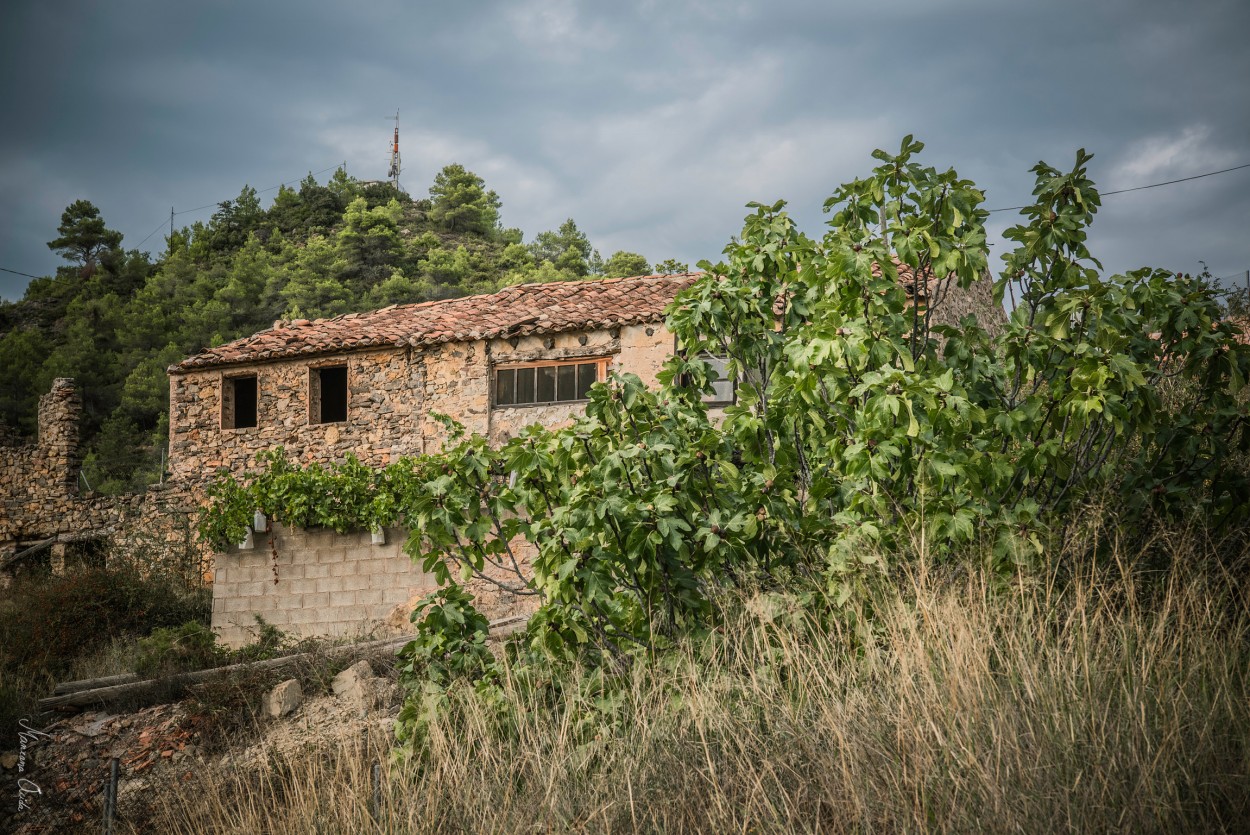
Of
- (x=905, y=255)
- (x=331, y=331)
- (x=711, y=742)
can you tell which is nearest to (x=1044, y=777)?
(x=711, y=742)

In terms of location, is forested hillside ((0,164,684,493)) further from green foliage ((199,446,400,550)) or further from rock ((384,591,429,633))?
rock ((384,591,429,633))

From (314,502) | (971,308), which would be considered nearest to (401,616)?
(314,502)

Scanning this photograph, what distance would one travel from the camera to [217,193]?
122 feet

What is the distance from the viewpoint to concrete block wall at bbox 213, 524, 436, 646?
1203cm

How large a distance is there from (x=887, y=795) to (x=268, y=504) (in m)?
10.9

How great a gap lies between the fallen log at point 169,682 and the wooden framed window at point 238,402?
6315 mm

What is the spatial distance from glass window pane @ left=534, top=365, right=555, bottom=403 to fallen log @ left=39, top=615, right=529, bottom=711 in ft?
13.0

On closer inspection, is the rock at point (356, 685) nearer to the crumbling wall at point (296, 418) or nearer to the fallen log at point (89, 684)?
the fallen log at point (89, 684)

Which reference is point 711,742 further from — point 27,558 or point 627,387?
point 27,558

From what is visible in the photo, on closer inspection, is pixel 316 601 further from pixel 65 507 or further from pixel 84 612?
pixel 65 507

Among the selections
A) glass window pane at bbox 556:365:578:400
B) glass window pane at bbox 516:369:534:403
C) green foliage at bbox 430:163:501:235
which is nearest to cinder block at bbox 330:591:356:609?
glass window pane at bbox 516:369:534:403

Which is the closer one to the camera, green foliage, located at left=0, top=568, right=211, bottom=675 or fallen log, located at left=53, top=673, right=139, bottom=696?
fallen log, located at left=53, top=673, right=139, bottom=696

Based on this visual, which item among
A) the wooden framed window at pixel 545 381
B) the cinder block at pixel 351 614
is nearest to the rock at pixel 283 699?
the cinder block at pixel 351 614

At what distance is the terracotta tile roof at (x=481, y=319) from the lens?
1312cm
